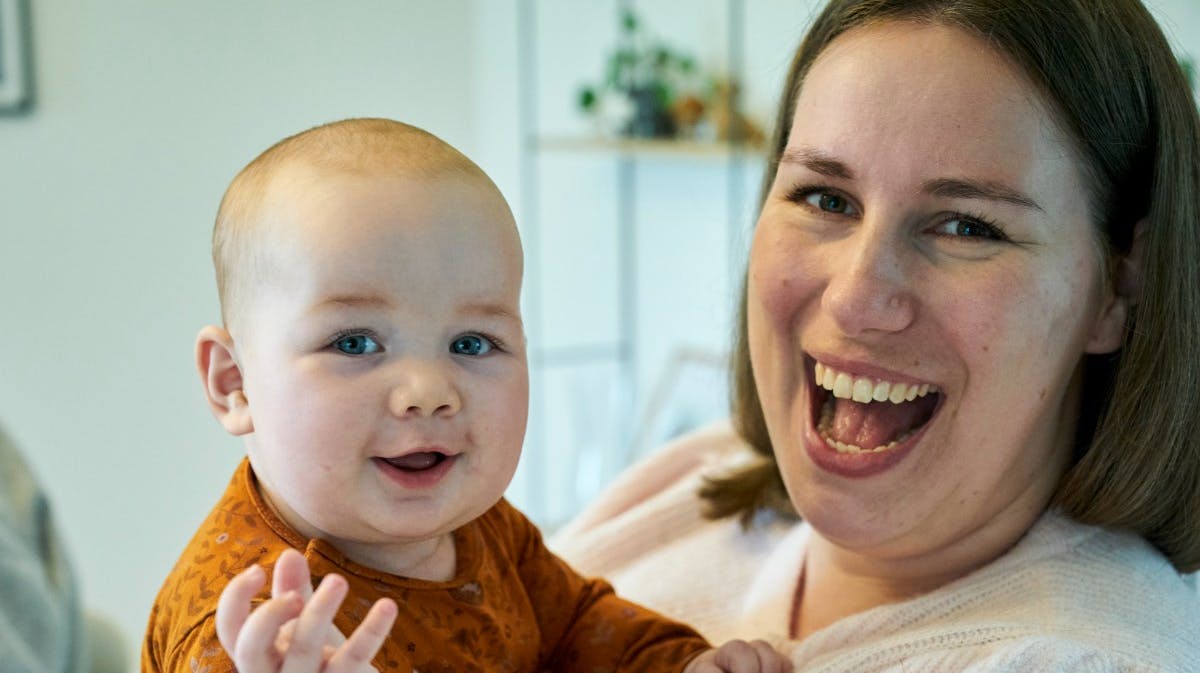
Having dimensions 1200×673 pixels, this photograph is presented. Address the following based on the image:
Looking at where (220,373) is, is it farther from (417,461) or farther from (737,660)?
(737,660)

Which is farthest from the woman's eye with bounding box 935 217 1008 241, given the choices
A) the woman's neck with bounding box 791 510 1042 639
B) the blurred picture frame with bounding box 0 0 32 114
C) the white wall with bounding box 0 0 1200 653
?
the blurred picture frame with bounding box 0 0 32 114

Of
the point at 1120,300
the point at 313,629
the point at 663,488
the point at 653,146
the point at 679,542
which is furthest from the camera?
the point at 653,146

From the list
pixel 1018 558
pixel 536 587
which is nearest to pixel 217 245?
pixel 536 587

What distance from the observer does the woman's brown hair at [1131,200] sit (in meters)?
1.17

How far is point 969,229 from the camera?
1.19m

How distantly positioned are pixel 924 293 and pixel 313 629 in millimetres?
702

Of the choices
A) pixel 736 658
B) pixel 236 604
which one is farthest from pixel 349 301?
pixel 736 658

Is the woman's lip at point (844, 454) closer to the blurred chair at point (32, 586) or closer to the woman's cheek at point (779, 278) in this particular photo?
the woman's cheek at point (779, 278)

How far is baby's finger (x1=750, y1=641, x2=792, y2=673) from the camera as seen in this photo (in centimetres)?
118

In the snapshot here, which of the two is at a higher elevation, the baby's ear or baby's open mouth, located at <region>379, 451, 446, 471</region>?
the baby's ear

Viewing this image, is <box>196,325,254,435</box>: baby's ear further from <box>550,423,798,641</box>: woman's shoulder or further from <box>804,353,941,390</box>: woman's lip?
<box>550,423,798,641</box>: woman's shoulder

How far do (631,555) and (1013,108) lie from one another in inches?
34.2

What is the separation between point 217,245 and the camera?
102cm

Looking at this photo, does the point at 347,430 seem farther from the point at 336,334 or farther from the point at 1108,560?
the point at 1108,560
